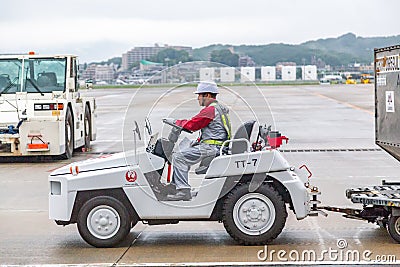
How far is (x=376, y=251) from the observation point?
7.96 m

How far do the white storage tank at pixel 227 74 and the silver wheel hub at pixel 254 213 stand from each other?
49.3 inches

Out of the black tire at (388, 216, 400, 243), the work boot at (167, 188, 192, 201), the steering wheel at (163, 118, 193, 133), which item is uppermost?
the steering wheel at (163, 118, 193, 133)

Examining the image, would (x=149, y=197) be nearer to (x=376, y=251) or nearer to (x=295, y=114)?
(x=376, y=251)

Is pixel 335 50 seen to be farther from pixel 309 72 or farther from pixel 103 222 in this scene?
pixel 103 222

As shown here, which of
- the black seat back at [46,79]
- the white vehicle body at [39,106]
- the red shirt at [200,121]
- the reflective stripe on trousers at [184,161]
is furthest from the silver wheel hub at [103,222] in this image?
the black seat back at [46,79]

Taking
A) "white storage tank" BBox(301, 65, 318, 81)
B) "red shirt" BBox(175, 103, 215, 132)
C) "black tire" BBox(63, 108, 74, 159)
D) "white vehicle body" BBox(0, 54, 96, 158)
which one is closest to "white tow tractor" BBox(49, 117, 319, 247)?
"red shirt" BBox(175, 103, 215, 132)

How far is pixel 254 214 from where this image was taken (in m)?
8.15

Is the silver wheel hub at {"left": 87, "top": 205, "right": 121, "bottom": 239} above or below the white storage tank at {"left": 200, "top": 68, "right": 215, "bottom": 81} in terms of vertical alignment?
below

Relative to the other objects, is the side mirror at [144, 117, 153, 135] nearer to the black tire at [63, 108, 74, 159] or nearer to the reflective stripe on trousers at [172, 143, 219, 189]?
the reflective stripe on trousers at [172, 143, 219, 189]

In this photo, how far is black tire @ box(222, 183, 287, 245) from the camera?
320 inches

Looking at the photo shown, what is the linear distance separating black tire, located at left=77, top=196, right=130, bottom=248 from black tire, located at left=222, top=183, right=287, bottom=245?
1.09 metres

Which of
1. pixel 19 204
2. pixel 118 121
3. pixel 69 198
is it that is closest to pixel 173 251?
pixel 69 198

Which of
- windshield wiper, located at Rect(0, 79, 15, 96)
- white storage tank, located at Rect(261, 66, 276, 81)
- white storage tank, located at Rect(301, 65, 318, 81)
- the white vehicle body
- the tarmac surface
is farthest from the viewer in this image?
white storage tank, located at Rect(301, 65, 318, 81)

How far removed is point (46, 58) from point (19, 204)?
266 inches
